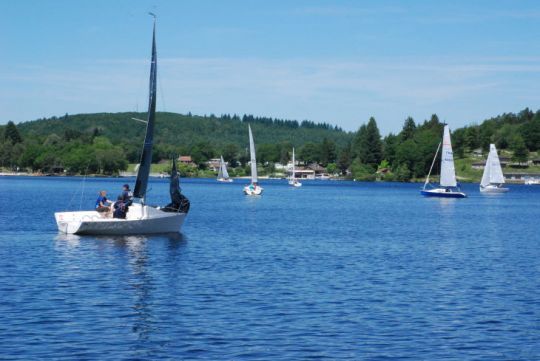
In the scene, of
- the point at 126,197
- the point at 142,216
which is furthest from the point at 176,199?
the point at 126,197

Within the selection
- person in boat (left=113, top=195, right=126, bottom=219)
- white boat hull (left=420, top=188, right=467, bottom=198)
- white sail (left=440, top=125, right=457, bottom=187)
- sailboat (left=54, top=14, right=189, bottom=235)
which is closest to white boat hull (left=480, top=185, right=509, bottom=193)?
white boat hull (left=420, top=188, right=467, bottom=198)

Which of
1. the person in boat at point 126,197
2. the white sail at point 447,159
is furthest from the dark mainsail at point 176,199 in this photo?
the white sail at point 447,159

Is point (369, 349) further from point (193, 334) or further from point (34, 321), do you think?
point (34, 321)

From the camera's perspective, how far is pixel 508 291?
36.7 m

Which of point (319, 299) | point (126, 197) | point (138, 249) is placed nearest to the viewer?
point (319, 299)

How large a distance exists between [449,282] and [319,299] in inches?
331

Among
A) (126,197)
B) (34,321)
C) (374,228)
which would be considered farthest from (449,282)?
(374,228)

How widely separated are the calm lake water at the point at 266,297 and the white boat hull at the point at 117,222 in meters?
0.88

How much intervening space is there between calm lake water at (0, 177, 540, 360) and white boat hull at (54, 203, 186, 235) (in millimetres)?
884

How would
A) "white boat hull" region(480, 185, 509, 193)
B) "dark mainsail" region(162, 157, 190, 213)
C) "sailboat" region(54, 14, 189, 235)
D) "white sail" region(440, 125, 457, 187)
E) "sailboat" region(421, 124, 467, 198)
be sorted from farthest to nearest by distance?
"white boat hull" region(480, 185, 509, 193) < "sailboat" region(421, 124, 467, 198) < "white sail" region(440, 125, 457, 187) < "dark mainsail" region(162, 157, 190, 213) < "sailboat" region(54, 14, 189, 235)

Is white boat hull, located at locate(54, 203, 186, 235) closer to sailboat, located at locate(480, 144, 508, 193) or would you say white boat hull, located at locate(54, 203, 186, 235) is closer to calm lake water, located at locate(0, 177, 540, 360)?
calm lake water, located at locate(0, 177, 540, 360)

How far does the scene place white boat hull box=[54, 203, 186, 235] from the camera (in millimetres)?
56062

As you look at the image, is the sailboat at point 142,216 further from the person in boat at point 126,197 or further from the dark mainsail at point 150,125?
the person in boat at point 126,197

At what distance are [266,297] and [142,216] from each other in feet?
80.5
